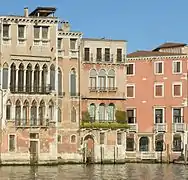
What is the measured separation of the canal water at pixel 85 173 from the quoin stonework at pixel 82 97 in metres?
3.29

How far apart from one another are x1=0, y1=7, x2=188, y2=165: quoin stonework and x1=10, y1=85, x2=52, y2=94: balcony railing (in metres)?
0.07

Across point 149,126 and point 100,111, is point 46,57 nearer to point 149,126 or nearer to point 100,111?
point 100,111

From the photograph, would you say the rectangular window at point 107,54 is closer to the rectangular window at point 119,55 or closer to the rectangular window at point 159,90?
the rectangular window at point 119,55

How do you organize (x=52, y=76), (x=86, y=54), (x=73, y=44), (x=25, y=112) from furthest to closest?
(x=86, y=54) → (x=73, y=44) → (x=52, y=76) → (x=25, y=112)

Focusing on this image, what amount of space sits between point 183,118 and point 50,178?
76.7 ft

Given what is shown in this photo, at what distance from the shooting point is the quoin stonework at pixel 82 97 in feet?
167

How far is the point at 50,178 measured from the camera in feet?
128

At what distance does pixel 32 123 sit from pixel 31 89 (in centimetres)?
255

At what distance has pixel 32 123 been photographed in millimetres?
51156

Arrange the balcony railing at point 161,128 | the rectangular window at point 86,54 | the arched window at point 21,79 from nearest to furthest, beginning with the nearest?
the arched window at point 21,79 < the rectangular window at point 86,54 < the balcony railing at point 161,128

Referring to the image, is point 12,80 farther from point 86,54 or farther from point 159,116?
point 159,116

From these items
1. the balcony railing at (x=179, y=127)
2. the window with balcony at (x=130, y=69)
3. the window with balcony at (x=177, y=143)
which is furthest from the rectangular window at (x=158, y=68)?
the window with balcony at (x=177, y=143)

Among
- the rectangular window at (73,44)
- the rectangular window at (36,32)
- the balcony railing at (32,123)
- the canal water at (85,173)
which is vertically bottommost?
the canal water at (85,173)

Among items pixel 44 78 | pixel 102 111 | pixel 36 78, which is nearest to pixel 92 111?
pixel 102 111
